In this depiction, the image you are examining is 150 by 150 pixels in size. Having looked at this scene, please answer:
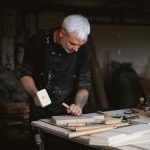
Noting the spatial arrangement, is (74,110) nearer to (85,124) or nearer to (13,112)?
(85,124)

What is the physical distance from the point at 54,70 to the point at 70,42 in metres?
0.31

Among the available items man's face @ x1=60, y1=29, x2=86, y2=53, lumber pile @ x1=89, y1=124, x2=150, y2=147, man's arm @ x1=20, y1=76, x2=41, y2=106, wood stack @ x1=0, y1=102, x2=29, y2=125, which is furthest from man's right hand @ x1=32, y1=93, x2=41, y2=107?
wood stack @ x1=0, y1=102, x2=29, y2=125

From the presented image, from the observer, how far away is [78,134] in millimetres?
2270

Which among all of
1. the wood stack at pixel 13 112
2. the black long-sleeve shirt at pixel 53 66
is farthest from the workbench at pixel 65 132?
the wood stack at pixel 13 112

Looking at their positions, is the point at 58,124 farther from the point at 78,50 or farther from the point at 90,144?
the point at 78,50

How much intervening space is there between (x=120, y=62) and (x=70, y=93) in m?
4.61

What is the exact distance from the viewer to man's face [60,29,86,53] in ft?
9.14

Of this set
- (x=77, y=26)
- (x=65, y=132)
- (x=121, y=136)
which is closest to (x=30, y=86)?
(x=77, y=26)

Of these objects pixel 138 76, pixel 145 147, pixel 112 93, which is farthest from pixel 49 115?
pixel 138 76

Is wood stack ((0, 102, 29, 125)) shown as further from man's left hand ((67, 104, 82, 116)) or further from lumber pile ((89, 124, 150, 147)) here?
lumber pile ((89, 124, 150, 147))

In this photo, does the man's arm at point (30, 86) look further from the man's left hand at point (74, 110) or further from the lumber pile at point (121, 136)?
the lumber pile at point (121, 136)

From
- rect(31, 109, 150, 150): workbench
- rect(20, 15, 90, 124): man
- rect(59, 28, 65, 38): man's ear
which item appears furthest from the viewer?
rect(20, 15, 90, 124): man

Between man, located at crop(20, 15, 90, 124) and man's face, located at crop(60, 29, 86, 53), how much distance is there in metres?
0.03

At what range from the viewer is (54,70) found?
3.03 meters
